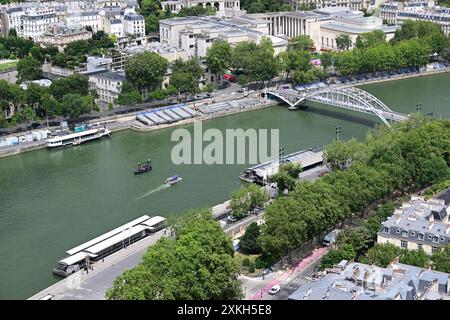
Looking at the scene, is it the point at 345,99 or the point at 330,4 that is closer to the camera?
the point at 345,99

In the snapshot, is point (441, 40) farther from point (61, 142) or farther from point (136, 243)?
point (136, 243)

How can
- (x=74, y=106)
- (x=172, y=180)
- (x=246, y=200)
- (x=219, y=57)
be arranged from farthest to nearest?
(x=219, y=57), (x=74, y=106), (x=172, y=180), (x=246, y=200)

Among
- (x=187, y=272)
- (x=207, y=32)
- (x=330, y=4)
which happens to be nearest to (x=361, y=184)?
(x=187, y=272)

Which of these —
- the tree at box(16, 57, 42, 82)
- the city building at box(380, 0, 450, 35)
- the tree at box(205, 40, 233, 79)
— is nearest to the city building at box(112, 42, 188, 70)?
the tree at box(205, 40, 233, 79)

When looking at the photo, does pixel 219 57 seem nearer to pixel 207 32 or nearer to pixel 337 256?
pixel 207 32

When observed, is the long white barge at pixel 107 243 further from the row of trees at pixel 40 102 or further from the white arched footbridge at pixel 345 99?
the white arched footbridge at pixel 345 99

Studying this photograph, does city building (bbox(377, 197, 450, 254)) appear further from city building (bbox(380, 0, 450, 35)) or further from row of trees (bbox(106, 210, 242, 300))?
city building (bbox(380, 0, 450, 35))

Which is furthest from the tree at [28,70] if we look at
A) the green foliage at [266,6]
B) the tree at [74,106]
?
the green foliage at [266,6]
